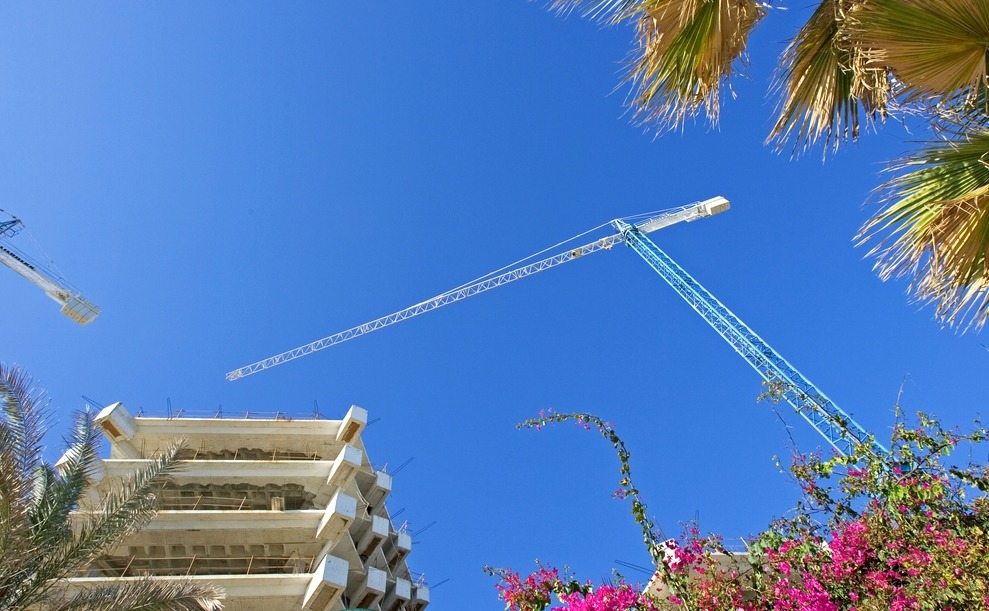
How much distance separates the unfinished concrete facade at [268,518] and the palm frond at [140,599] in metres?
7.13

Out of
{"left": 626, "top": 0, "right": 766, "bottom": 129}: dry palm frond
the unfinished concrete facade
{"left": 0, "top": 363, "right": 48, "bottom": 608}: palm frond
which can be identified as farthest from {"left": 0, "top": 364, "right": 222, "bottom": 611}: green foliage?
{"left": 626, "top": 0, "right": 766, "bottom": 129}: dry palm frond

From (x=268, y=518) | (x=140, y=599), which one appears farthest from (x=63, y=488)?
(x=268, y=518)

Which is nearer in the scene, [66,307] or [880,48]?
[880,48]

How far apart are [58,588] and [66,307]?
49.3 meters

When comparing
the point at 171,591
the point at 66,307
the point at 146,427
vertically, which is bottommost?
the point at 171,591

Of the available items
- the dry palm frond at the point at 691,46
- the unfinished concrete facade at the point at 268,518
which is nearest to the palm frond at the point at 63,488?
the unfinished concrete facade at the point at 268,518

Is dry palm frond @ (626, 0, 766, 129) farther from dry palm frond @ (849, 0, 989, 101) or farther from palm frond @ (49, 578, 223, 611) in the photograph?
palm frond @ (49, 578, 223, 611)

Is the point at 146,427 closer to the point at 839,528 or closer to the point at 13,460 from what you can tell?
the point at 13,460

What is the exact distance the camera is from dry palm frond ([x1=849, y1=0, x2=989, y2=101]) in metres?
4.30

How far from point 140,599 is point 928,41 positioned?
1211cm

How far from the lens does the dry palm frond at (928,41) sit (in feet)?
14.1

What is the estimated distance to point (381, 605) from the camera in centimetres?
2211

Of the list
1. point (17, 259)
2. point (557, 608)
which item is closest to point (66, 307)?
point (17, 259)

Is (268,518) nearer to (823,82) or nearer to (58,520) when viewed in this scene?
(58,520)
